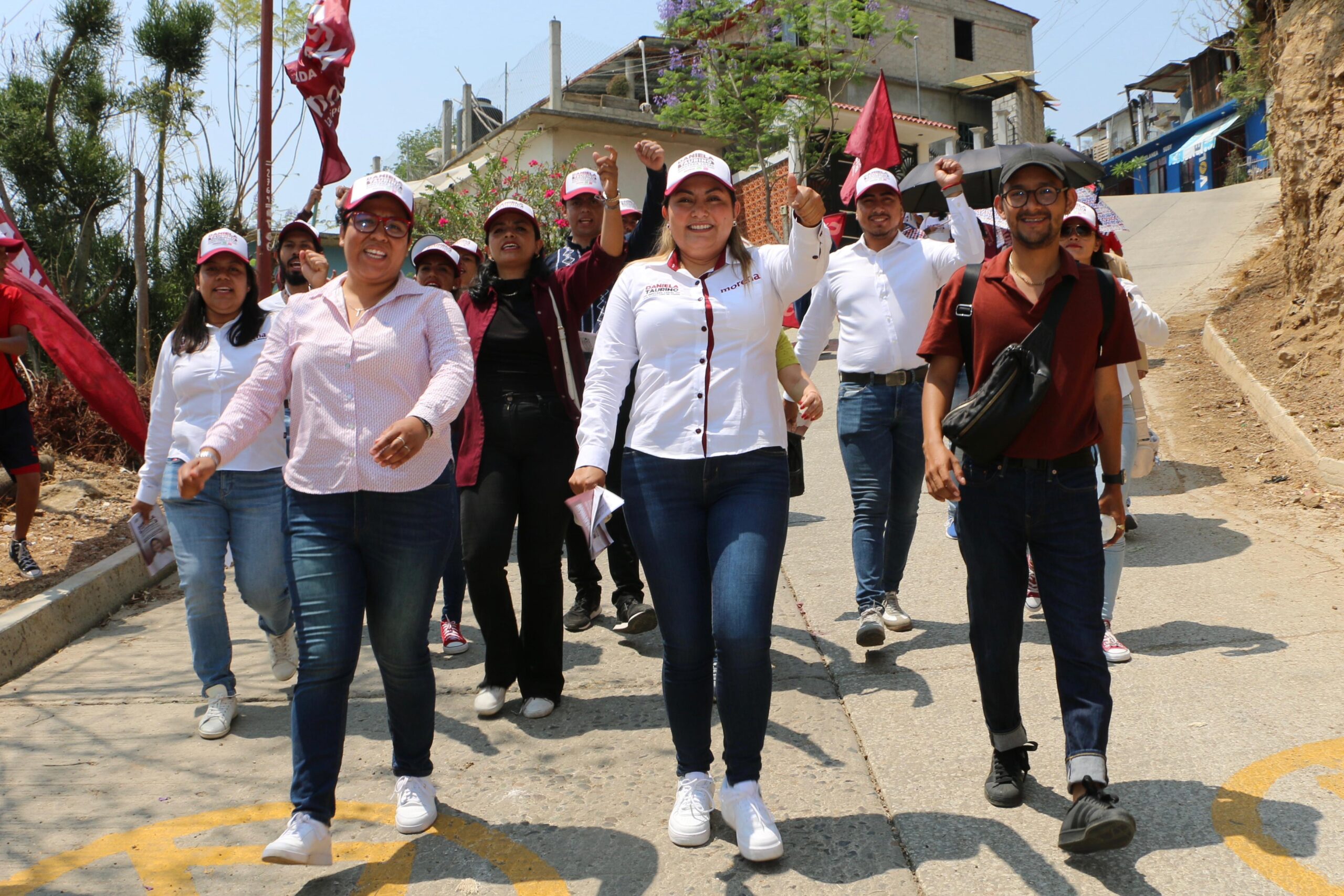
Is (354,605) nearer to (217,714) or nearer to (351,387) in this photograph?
(351,387)

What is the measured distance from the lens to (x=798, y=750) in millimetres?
4164

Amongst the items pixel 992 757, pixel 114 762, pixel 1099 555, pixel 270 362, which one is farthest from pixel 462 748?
pixel 1099 555

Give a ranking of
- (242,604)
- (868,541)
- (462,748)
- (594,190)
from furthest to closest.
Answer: (242,604) → (594,190) → (868,541) → (462,748)

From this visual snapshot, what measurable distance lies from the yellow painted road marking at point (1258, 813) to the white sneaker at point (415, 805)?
2.43 metres

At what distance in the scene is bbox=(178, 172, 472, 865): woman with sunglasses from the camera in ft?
11.0

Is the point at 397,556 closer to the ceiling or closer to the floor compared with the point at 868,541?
closer to the ceiling

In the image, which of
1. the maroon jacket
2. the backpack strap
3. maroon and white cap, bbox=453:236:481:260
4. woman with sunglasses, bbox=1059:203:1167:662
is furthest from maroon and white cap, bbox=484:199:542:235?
woman with sunglasses, bbox=1059:203:1167:662

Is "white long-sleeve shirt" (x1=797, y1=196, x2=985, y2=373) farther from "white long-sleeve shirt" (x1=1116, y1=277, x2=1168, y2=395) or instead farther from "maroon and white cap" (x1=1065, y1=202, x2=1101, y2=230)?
"white long-sleeve shirt" (x1=1116, y1=277, x2=1168, y2=395)

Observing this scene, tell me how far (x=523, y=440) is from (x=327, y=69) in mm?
5033

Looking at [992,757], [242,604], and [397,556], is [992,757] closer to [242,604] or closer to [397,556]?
[397,556]

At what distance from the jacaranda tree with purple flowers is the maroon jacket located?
14.5 m

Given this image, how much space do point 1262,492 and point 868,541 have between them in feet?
13.1

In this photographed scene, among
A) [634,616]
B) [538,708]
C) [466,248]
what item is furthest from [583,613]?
[466,248]

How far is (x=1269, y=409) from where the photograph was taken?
9.09 meters
